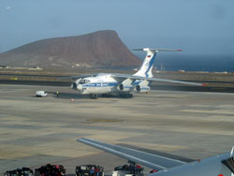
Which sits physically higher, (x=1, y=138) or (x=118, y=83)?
(x=118, y=83)

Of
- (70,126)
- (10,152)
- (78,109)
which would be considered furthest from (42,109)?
(10,152)

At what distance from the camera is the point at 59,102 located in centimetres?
6322

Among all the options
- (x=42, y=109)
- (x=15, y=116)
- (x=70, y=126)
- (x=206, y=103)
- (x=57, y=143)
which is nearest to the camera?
(x=57, y=143)

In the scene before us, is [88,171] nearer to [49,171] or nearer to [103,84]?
[49,171]

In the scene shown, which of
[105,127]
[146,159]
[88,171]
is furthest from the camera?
[105,127]

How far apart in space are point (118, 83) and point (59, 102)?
11.2m

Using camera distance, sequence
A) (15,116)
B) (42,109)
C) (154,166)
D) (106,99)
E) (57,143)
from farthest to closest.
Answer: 1. (106,99)
2. (42,109)
3. (15,116)
4. (57,143)
5. (154,166)

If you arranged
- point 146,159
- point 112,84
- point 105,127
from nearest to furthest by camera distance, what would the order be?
point 146,159
point 105,127
point 112,84

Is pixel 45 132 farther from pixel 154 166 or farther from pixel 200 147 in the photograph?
pixel 154 166

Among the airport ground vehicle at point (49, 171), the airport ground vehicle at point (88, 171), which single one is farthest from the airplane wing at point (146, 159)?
the airport ground vehicle at point (49, 171)

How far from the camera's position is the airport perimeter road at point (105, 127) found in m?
29.5

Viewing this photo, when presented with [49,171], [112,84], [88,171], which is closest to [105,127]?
[88,171]

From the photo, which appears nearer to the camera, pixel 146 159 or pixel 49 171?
pixel 146 159

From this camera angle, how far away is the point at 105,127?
137ft
